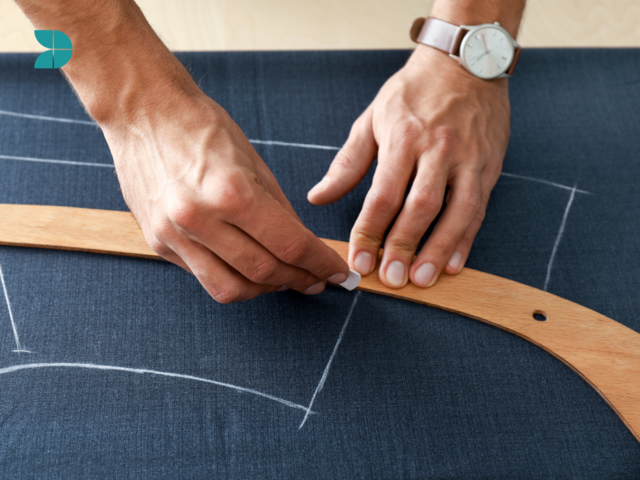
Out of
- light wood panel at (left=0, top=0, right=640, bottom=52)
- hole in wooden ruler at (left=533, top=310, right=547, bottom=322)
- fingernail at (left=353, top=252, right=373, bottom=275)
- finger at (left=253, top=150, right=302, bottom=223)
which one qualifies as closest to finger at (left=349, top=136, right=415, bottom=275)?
fingernail at (left=353, top=252, right=373, bottom=275)

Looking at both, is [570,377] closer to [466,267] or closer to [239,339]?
[466,267]

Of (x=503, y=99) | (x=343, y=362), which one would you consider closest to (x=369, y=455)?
(x=343, y=362)

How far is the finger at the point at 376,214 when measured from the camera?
0.65m

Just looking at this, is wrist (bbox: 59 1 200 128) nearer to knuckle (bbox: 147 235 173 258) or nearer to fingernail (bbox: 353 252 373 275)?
knuckle (bbox: 147 235 173 258)

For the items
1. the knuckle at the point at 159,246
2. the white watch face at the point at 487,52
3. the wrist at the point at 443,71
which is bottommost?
the knuckle at the point at 159,246

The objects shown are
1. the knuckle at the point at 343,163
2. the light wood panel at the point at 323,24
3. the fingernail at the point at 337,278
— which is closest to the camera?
the fingernail at the point at 337,278

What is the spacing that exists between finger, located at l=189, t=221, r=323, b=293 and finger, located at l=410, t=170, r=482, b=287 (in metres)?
0.19

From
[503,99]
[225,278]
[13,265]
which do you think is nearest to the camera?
[225,278]

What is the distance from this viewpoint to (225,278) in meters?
0.55

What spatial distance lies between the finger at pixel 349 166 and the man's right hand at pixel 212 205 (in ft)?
0.36

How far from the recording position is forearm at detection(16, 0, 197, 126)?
56cm

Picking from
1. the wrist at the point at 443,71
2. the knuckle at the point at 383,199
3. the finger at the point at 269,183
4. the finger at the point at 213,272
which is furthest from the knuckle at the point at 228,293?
the wrist at the point at 443,71

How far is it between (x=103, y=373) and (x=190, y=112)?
0.32 meters

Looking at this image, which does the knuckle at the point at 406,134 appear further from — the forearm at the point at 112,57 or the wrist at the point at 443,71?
the forearm at the point at 112,57
